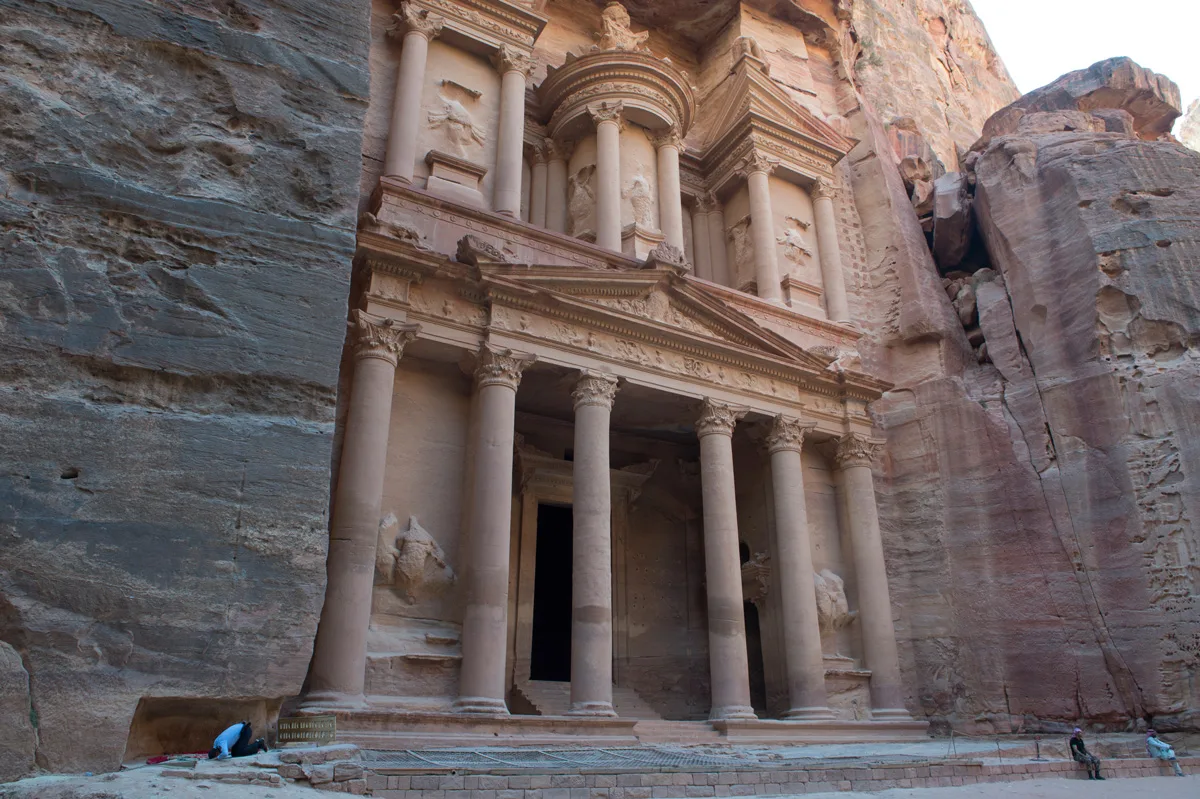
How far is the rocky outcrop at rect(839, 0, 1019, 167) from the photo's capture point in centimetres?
2866

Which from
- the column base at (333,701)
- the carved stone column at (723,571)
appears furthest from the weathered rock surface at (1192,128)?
the column base at (333,701)

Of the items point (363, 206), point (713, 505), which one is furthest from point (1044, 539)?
point (363, 206)

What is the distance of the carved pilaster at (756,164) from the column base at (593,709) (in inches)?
535

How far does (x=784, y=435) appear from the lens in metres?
16.5

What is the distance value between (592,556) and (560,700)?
334 centimetres

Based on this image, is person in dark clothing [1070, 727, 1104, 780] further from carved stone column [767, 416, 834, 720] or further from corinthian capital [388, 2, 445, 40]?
corinthian capital [388, 2, 445, 40]

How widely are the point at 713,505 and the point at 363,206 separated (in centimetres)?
810

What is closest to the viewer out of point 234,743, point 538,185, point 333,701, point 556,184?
point 234,743

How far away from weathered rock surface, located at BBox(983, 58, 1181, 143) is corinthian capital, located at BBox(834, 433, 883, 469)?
1097cm

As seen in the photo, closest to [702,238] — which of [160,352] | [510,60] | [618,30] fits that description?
[618,30]

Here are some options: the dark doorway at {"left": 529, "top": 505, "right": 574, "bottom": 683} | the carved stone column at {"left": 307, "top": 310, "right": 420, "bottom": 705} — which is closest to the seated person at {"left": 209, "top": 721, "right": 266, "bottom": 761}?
the carved stone column at {"left": 307, "top": 310, "right": 420, "bottom": 705}

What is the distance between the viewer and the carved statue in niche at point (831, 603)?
1619 centimetres

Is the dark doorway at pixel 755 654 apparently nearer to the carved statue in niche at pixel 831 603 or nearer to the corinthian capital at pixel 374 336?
the carved statue in niche at pixel 831 603

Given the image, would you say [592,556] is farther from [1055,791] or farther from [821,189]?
[821,189]
